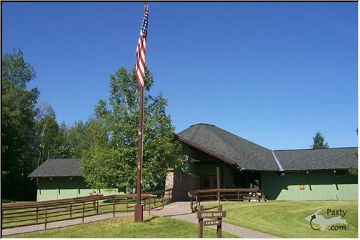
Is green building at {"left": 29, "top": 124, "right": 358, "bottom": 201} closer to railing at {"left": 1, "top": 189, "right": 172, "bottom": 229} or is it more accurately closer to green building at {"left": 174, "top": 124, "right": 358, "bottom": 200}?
green building at {"left": 174, "top": 124, "right": 358, "bottom": 200}

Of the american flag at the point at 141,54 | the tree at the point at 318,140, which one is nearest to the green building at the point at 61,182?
the american flag at the point at 141,54

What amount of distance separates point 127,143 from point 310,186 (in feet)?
49.6

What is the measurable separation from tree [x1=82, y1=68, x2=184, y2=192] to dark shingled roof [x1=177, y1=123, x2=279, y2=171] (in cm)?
276

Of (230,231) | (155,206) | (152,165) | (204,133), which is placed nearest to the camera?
(230,231)

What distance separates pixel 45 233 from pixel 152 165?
13.3 m

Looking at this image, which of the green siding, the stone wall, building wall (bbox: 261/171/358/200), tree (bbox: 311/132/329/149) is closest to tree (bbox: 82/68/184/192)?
the stone wall

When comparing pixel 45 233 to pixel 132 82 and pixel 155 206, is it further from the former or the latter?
pixel 132 82

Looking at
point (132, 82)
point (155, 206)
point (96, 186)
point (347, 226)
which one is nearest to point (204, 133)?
point (132, 82)

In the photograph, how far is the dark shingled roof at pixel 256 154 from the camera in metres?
34.1

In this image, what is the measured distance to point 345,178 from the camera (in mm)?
35812

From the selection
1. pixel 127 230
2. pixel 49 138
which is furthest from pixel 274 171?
pixel 49 138

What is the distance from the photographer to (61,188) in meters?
41.8

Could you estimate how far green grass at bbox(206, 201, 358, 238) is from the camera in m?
18.2

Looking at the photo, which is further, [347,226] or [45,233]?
[347,226]
